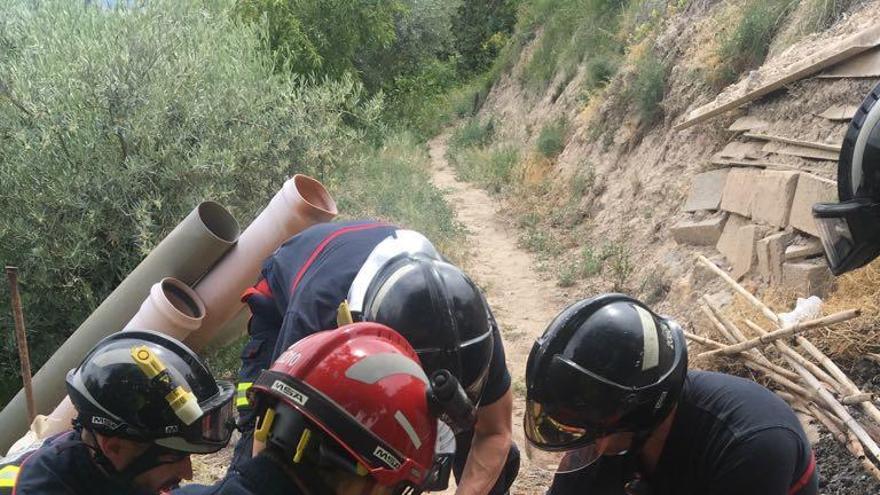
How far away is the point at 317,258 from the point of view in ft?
9.20

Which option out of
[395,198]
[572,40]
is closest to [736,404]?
[395,198]

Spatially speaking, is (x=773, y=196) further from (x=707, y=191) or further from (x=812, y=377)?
(x=812, y=377)

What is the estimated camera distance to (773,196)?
258 inches

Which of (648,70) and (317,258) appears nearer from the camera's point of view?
(317,258)

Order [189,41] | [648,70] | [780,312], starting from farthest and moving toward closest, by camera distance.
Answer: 1. [648,70]
2. [189,41]
3. [780,312]

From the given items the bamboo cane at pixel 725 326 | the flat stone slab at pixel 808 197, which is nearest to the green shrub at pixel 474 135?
the flat stone slab at pixel 808 197

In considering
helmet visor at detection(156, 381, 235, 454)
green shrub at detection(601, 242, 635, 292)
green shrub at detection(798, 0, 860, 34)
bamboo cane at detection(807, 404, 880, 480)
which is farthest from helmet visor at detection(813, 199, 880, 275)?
green shrub at detection(798, 0, 860, 34)

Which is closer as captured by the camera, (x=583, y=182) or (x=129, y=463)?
(x=129, y=463)

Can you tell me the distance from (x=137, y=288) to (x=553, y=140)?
392 inches

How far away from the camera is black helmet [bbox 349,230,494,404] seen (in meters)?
2.24

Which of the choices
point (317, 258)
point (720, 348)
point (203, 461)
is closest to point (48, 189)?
point (203, 461)

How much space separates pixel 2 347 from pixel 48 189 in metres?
1.44

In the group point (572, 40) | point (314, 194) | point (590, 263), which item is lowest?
point (590, 263)

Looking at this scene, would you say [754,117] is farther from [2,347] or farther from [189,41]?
[2,347]
